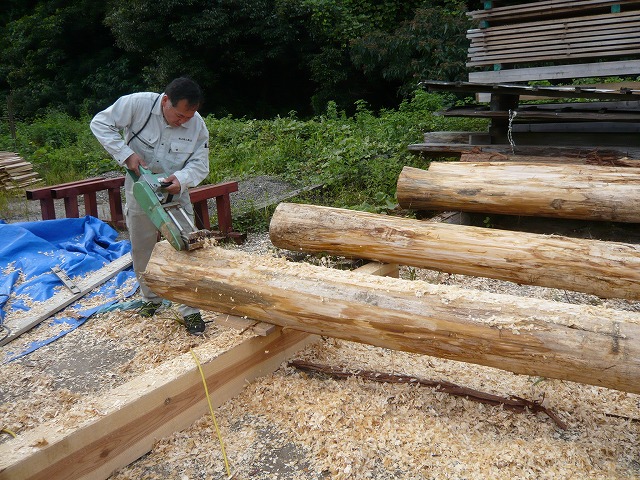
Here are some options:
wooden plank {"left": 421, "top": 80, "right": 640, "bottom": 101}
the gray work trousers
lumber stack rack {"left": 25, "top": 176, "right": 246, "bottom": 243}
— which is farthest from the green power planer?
wooden plank {"left": 421, "top": 80, "right": 640, "bottom": 101}

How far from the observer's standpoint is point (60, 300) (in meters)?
4.79

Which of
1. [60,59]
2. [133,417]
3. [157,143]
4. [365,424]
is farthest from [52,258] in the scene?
[60,59]

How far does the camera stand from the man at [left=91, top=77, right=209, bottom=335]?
13.0 ft

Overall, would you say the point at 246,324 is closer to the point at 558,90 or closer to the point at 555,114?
the point at 558,90

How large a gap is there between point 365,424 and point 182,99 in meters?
2.38

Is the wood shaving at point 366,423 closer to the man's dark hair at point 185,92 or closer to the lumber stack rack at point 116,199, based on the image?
the man's dark hair at point 185,92

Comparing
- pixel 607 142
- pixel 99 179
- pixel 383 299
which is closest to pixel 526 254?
pixel 383 299

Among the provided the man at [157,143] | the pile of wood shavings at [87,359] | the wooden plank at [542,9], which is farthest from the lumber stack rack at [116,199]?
the wooden plank at [542,9]

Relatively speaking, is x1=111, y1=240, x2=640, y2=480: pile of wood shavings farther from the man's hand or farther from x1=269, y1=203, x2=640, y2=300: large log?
the man's hand

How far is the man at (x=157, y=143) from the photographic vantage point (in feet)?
13.0

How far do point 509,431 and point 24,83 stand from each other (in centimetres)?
2141

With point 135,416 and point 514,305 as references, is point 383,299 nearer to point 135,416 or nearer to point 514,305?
point 514,305

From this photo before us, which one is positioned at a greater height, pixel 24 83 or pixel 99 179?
pixel 24 83

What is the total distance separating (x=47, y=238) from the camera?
582 cm
